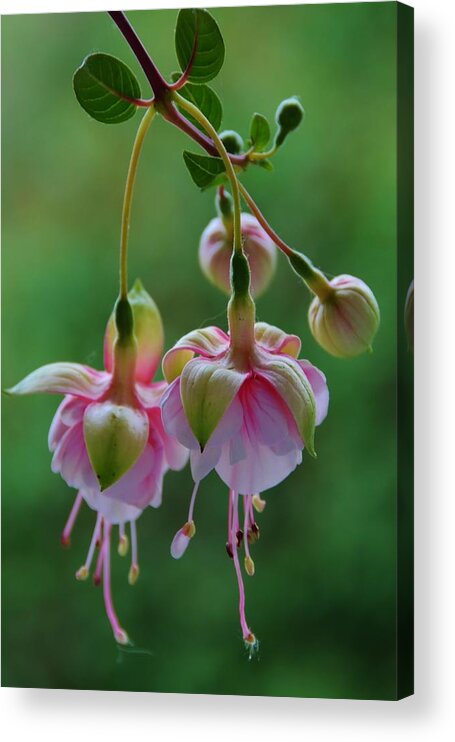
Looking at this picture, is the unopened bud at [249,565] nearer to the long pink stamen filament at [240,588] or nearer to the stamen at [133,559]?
the long pink stamen filament at [240,588]

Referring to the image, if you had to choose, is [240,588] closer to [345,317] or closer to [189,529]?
[189,529]

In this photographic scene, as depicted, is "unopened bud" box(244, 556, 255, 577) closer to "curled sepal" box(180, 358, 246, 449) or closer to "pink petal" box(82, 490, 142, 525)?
"pink petal" box(82, 490, 142, 525)

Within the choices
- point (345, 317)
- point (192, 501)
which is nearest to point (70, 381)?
point (192, 501)

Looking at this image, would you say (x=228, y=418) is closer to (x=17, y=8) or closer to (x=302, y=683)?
(x=302, y=683)

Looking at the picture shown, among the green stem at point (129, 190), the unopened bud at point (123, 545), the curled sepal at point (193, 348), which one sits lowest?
the unopened bud at point (123, 545)

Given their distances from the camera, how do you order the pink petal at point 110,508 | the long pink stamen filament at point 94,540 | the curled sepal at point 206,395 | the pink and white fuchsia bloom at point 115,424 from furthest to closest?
the long pink stamen filament at point 94,540 → the pink petal at point 110,508 → the pink and white fuchsia bloom at point 115,424 → the curled sepal at point 206,395

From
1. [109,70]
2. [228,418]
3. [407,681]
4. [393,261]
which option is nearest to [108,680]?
[407,681]

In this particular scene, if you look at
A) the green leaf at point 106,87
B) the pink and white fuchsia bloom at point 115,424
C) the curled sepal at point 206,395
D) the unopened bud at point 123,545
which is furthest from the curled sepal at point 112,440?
the green leaf at point 106,87
